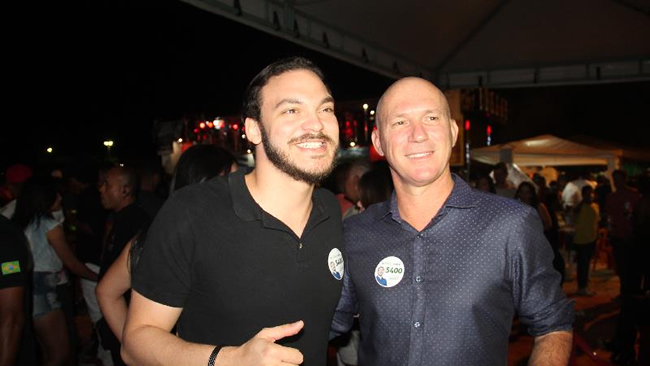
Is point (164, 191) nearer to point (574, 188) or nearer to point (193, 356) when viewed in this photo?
point (193, 356)

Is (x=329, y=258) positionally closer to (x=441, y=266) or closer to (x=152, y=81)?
(x=441, y=266)

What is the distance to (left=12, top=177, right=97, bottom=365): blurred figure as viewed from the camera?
3.94m

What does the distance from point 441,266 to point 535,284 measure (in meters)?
0.38

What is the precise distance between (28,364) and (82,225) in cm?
283

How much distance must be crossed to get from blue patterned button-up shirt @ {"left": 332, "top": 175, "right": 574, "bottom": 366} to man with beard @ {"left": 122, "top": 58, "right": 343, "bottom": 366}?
0.80ft

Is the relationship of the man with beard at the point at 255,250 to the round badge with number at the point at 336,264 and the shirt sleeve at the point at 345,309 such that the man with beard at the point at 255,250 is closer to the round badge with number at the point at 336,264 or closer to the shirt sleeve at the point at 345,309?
the round badge with number at the point at 336,264

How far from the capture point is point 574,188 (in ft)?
38.7

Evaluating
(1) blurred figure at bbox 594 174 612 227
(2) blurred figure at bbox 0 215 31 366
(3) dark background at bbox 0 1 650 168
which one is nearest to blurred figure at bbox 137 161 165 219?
(2) blurred figure at bbox 0 215 31 366

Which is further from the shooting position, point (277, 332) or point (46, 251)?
point (46, 251)

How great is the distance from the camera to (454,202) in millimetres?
2084

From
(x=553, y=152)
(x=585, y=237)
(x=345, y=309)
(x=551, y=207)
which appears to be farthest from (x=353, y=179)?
(x=553, y=152)

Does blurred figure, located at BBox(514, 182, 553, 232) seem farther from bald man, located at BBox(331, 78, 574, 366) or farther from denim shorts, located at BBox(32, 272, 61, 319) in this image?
denim shorts, located at BBox(32, 272, 61, 319)

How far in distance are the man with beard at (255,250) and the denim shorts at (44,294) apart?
8.80 ft

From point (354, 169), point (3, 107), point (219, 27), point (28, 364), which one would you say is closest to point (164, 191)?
point (354, 169)
